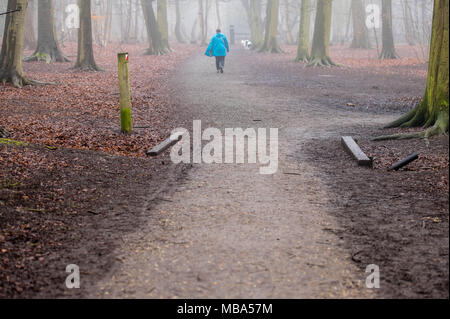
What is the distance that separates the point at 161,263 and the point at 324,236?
1.66 metres

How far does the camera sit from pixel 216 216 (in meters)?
5.80

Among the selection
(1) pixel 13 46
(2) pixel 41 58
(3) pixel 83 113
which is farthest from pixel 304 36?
(3) pixel 83 113

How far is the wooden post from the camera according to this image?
9699 mm

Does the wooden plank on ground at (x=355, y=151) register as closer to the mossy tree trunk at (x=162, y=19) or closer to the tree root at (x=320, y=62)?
the tree root at (x=320, y=62)

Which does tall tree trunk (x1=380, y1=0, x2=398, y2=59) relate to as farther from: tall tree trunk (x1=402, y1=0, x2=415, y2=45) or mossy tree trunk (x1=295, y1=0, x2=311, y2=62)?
mossy tree trunk (x1=295, y1=0, x2=311, y2=62)

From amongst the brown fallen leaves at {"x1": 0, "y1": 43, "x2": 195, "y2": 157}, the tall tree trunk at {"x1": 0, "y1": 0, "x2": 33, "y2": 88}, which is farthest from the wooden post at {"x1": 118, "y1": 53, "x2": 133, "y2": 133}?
the tall tree trunk at {"x1": 0, "y1": 0, "x2": 33, "y2": 88}

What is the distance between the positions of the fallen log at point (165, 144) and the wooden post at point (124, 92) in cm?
99

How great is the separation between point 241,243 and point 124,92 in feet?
18.6

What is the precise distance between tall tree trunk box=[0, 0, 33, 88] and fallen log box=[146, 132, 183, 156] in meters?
8.20

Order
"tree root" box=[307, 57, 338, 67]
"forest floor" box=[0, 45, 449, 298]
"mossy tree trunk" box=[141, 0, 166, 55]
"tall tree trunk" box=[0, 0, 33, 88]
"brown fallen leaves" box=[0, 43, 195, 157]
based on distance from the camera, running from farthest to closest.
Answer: "mossy tree trunk" box=[141, 0, 166, 55] < "tree root" box=[307, 57, 338, 67] < "tall tree trunk" box=[0, 0, 33, 88] < "brown fallen leaves" box=[0, 43, 195, 157] < "forest floor" box=[0, 45, 449, 298]

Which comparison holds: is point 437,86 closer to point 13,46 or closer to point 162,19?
point 13,46

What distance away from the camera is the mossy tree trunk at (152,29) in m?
35.4
